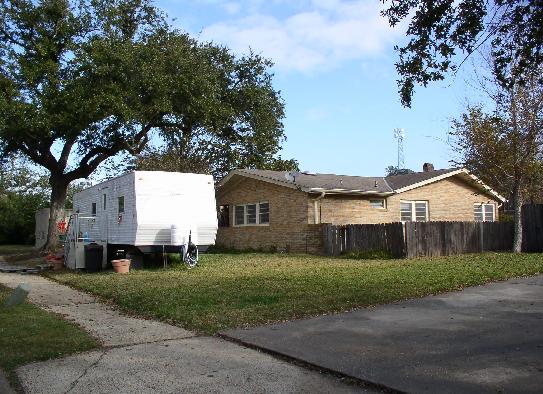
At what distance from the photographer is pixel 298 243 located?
76.0 ft

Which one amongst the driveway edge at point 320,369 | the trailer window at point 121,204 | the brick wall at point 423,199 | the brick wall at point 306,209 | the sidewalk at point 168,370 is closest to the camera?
the driveway edge at point 320,369

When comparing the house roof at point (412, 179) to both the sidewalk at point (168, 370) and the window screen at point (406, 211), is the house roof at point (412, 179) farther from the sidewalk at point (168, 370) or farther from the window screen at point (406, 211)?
the sidewalk at point (168, 370)

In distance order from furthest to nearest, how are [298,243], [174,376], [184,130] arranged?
[184,130]
[298,243]
[174,376]

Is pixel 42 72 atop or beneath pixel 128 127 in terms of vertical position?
atop

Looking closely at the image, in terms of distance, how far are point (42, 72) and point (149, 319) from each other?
60.5ft

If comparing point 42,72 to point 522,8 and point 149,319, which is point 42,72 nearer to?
point 149,319

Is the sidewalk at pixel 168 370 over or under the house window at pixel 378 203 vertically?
under

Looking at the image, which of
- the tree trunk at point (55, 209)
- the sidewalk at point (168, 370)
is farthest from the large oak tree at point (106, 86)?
the sidewalk at point (168, 370)

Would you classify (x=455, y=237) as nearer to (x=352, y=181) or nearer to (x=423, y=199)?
(x=423, y=199)

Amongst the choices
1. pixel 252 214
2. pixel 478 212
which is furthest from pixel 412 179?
pixel 252 214

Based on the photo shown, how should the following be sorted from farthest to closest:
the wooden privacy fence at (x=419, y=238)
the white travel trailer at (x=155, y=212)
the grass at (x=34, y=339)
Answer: the wooden privacy fence at (x=419, y=238) < the white travel trailer at (x=155, y=212) < the grass at (x=34, y=339)

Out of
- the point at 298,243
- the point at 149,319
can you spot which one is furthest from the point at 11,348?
the point at 298,243

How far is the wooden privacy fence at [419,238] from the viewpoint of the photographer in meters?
19.3

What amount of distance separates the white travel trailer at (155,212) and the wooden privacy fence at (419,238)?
5711 mm
